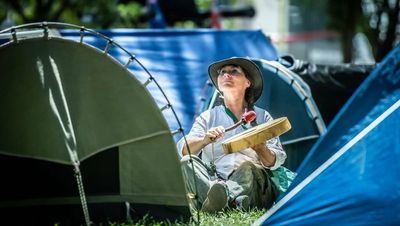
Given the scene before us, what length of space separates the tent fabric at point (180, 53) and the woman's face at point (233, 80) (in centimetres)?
163

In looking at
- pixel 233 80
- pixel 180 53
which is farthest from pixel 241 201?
pixel 180 53

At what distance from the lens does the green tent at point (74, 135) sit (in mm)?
4117

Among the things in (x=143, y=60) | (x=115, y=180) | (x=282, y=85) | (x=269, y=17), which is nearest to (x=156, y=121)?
(x=115, y=180)

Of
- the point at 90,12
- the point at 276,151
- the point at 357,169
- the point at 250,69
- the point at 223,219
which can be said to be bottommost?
the point at 90,12

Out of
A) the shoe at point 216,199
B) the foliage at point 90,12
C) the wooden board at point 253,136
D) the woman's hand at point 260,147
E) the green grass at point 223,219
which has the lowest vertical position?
the foliage at point 90,12

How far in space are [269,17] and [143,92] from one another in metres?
23.4

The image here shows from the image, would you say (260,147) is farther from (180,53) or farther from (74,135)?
(180,53)

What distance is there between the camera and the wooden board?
4.35 m

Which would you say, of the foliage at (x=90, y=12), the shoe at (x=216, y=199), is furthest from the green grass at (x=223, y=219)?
the foliage at (x=90, y=12)

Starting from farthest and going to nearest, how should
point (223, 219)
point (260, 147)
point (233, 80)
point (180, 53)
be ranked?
1. point (180, 53)
2. point (233, 80)
3. point (260, 147)
4. point (223, 219)

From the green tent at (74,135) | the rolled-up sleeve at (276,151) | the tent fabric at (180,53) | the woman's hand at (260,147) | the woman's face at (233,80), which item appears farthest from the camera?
the tent fabric at (180,53)

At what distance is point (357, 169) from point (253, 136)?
0.75m

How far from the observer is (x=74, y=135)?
4109 mm

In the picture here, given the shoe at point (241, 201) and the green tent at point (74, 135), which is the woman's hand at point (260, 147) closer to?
the shoe at point (241, 201)
